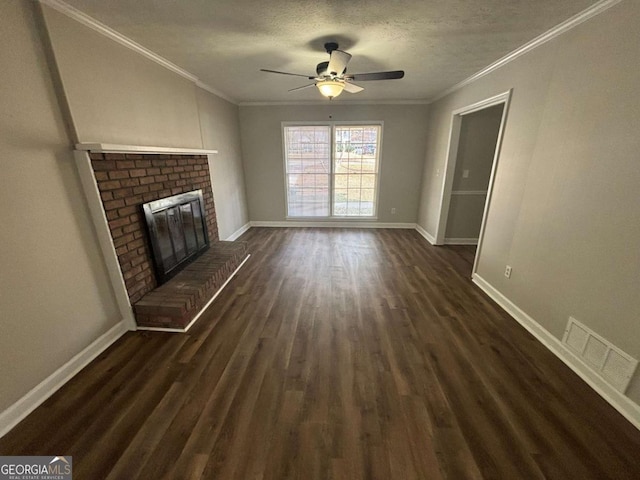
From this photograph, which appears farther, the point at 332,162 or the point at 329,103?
the point at 332,162

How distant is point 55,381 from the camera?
1735 millimetres

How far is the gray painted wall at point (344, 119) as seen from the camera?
489cm

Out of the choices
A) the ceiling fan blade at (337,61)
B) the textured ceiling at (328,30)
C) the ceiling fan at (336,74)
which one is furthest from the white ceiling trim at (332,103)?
the ceiling fan blade at (337,61)

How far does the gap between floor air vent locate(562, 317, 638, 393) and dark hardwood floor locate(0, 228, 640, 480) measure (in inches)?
6.4

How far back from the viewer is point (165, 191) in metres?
2.73

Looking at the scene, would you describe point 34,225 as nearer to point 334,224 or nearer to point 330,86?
point 330,86

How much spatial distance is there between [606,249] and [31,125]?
3739 mm

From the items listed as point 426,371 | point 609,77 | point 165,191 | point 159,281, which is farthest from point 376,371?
point 165,191

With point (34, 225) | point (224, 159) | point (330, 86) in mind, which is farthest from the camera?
point (224, 159)

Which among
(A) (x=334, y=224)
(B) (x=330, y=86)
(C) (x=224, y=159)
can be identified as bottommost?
(A) (x=334, y=224)

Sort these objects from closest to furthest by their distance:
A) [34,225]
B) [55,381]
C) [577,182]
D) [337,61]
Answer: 1. [34,225]
2. [55,381]
3. [577,182]
4. [337,61]

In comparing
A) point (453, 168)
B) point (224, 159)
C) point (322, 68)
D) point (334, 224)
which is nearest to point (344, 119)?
point (334, 224)

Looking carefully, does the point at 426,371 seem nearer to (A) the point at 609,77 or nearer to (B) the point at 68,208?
(A) the point at 609,77

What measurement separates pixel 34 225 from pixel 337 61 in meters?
2.51
